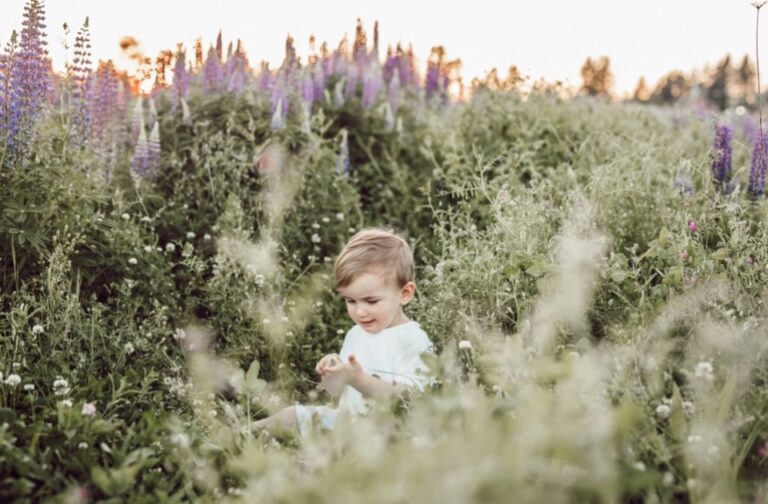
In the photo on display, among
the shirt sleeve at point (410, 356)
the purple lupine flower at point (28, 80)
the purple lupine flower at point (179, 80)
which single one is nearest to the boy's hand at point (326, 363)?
the shirt sleeve at point (410, 356)

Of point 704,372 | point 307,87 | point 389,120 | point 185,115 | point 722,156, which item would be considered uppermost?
point 307,87

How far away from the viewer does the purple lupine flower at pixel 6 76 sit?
4012 mm

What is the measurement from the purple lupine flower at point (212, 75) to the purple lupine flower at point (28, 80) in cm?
218

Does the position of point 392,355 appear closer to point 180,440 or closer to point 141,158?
point 180,440

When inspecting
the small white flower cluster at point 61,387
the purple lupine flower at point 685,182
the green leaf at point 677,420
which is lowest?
the green leaf at point 677,420

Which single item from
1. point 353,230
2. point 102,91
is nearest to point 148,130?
point 102,91

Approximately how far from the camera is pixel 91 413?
9.34 ft

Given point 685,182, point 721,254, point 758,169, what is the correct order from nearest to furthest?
1. point 721,254
2. point 758,169
3. point 685,182

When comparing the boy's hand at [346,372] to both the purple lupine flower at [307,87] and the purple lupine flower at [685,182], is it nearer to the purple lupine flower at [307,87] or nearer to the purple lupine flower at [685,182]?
the purple lupine flower at [685,182]

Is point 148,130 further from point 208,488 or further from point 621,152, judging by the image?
point 208,488

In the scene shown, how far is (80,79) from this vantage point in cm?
482

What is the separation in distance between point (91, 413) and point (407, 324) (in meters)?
Answer: 1.34

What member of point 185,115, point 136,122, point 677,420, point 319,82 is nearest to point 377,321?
point 677,420

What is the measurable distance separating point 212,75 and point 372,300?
11.3ft
